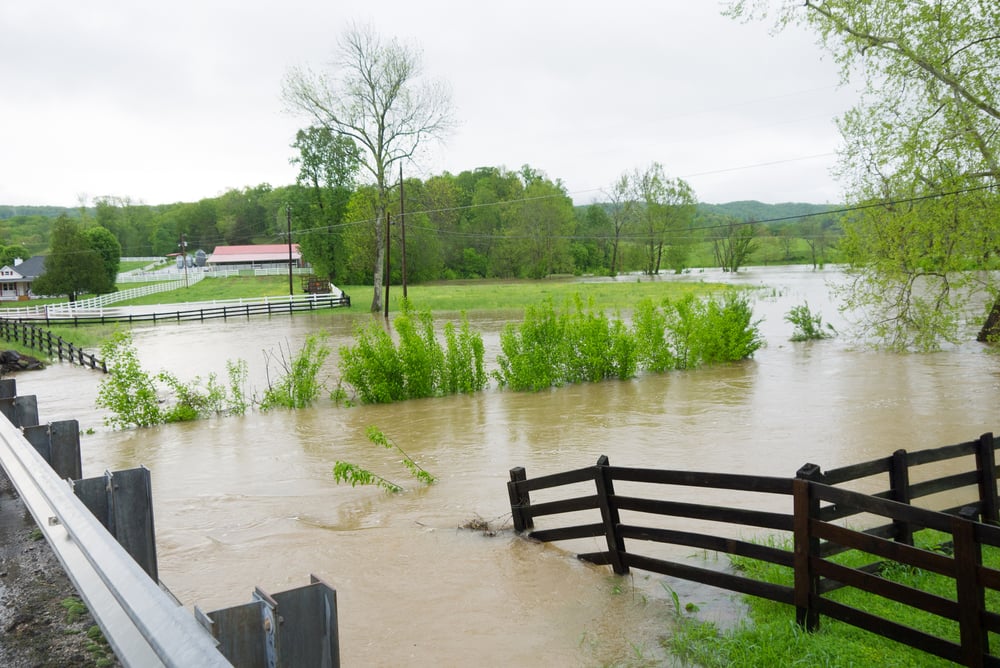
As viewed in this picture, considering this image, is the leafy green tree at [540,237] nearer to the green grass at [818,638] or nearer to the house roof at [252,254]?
the house roof at [252,254]

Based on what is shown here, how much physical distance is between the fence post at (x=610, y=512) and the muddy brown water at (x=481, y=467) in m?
0.22

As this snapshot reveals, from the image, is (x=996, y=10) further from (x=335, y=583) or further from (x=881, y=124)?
(x=335, y=583)

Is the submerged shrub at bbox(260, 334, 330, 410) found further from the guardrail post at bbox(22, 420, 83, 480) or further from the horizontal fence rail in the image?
the horizontal fence rail

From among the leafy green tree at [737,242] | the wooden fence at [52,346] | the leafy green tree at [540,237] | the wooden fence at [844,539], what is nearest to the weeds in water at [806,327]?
the wooden fence at [844,539]

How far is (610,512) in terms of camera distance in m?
7.80

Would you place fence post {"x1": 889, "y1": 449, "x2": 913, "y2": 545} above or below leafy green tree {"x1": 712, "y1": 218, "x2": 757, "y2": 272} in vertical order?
below

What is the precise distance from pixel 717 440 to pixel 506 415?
18.5 ft

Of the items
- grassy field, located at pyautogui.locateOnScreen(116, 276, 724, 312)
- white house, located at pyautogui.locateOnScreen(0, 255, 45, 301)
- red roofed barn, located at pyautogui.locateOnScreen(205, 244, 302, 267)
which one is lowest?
grassy field, located at pyautogui.locateOnScreen(116, 276, 724, 312)

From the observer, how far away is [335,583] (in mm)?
8664

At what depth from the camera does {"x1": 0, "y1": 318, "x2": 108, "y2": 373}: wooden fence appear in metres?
31.5

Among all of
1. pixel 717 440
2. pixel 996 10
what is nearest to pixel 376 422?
pixel 717 440

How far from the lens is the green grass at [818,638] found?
5.41 meters

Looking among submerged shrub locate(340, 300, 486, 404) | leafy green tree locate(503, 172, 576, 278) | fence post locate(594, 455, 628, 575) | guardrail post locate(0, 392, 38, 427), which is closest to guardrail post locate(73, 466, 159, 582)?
guardrail post locate(0, 392, 38, 427)

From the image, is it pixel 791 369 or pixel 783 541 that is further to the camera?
pixel 791 369
